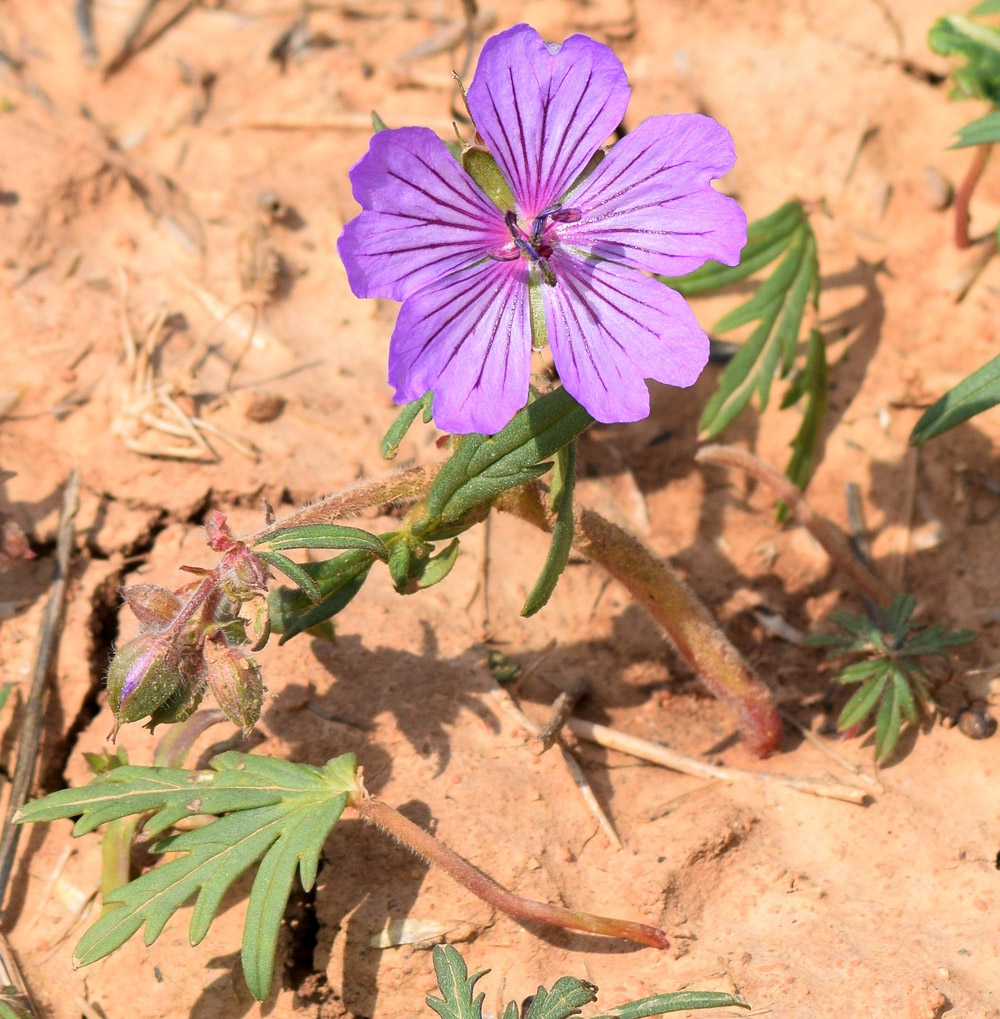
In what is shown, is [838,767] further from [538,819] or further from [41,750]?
[41,750]

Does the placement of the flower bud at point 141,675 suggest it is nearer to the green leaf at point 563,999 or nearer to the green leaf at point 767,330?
the green leaf at point 563,999

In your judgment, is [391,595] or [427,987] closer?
[427,987]

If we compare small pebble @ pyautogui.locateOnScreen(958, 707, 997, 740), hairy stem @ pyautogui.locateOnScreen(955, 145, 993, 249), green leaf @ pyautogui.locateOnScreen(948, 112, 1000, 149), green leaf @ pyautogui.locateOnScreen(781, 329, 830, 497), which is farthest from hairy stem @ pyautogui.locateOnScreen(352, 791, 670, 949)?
hairy stem @ pyautogui.locateOnScreen(955, 145, 993, 249)

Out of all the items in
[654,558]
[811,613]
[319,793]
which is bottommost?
[319,793]

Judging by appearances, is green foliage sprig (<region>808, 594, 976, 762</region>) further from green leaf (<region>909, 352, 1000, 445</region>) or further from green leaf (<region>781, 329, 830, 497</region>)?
green leaf (<region>781, 329, 830, 497</region>)

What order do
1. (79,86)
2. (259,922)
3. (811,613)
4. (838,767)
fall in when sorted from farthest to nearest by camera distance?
1. (79,86)
2. (811,613)
3. (838,767)
4. (259,922)

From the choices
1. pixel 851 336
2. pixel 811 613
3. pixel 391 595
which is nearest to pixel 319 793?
pixel 391 595

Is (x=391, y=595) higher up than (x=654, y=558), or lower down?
lower down
